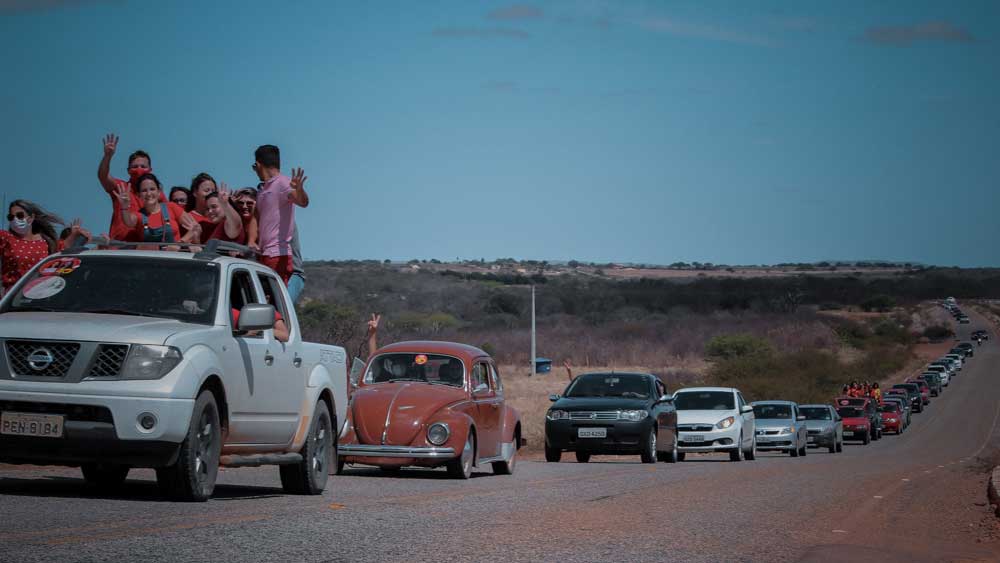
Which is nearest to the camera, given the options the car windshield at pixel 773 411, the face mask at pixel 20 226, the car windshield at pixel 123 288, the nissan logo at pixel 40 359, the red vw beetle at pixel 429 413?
the nissan logo at pixel 40 359

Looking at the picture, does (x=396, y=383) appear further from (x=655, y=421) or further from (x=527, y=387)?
(x=527, y=387)

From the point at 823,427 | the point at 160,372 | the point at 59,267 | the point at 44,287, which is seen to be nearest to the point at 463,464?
the point at 59,267

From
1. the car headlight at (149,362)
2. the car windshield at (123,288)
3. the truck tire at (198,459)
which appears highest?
the car windshield at (123,288)

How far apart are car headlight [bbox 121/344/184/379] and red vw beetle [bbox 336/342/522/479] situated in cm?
551

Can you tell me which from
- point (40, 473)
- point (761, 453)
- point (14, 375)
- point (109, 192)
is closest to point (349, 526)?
point (14, 375)

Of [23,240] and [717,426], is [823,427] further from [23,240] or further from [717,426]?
[23,240]

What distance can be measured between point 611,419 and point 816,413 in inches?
715

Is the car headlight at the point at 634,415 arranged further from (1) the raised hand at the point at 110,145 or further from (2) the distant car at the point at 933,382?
(2) the distant car at the point at 933,382

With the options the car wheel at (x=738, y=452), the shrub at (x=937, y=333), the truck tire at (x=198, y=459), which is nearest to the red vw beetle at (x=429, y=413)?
the truck tire at (x=198, y=459)

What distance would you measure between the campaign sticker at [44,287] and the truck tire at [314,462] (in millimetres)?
2512

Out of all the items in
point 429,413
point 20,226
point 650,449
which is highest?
point 20,226

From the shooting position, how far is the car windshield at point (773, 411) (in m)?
34.7

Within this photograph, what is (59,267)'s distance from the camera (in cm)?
1035

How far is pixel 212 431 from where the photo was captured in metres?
9.84
